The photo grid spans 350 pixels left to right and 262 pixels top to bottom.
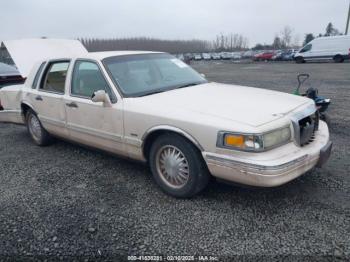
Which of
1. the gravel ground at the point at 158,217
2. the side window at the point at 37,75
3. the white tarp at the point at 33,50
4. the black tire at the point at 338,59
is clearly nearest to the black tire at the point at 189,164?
the gravel ground at the point at 158,217

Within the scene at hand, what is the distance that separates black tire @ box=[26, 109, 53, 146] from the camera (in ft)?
17.0

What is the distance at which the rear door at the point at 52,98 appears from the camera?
4449 millimetres

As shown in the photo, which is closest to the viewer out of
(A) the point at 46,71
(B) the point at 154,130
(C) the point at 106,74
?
(B) the point at 154,130

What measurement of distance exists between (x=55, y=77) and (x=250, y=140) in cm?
329

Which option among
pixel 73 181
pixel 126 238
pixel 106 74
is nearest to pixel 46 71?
pixel 106 74

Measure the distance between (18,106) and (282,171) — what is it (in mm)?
4687

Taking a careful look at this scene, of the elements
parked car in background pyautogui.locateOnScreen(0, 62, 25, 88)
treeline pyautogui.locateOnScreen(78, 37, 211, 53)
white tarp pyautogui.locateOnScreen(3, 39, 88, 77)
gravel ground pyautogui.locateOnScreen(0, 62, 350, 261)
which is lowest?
gravel ground pyautogui.locateOnScreen(0, 62, 350, 261)

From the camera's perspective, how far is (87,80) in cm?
409

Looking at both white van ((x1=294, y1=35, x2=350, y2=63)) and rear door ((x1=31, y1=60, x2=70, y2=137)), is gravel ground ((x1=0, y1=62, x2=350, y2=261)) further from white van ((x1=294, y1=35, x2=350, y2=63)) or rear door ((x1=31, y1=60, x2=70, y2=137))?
white van ((x1=294, y1=35, x2=350, y2=63))

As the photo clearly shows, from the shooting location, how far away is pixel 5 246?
2652 mm

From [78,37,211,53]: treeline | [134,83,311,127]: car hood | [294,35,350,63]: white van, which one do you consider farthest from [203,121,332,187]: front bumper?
[78,37,211,53]: treeline

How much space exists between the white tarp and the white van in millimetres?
23935

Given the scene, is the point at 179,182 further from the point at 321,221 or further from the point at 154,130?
the point at 321,221

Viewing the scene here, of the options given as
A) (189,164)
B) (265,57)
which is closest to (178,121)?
(189,164)
